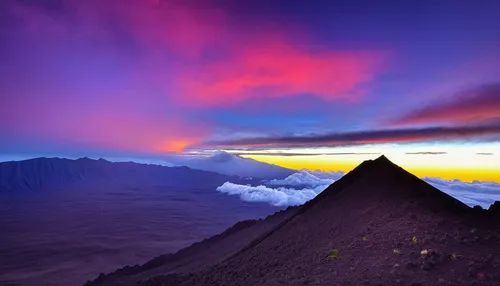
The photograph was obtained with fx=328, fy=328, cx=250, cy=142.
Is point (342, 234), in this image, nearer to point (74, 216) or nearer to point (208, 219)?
point (208, 219)

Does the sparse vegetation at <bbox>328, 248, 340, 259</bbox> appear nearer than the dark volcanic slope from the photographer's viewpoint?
No

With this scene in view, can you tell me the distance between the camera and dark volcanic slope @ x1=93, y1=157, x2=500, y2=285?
1296cm

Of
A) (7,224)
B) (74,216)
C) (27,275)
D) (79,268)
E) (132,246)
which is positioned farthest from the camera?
(74,216)

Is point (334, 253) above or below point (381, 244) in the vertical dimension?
below

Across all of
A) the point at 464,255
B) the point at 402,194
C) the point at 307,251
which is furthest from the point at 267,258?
the point at 464,255

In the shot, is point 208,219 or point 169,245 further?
point 208,219

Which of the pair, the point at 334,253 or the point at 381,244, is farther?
the point at 334,253

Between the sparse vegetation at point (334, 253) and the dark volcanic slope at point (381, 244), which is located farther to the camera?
the sparse vegetation at point (334, 253)

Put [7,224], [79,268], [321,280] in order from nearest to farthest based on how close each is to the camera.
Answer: [321,280], [79,268], [7,224]

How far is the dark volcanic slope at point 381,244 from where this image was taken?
42.5ft

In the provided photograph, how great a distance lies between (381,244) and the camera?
16.0 m

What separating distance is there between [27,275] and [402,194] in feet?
284

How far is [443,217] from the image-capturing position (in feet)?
54.1

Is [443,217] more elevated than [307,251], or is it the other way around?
[443,217]
